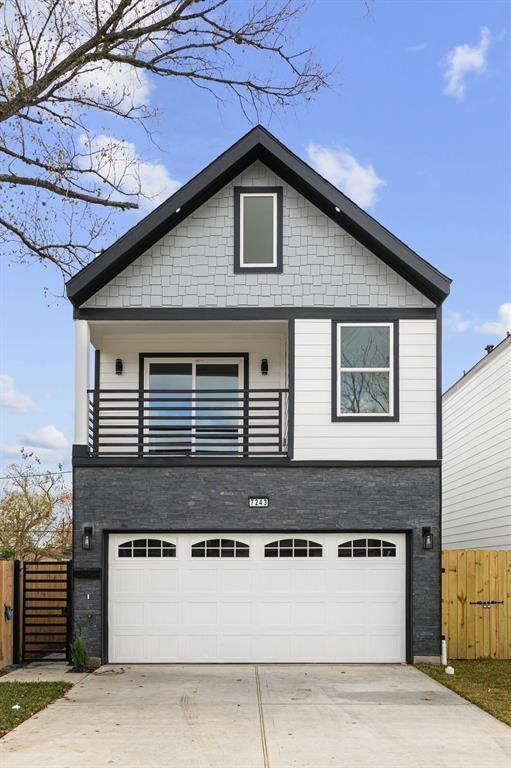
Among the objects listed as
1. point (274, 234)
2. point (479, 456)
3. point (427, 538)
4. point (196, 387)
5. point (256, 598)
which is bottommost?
point (256, 598)

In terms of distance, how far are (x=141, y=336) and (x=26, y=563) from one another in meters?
4.38

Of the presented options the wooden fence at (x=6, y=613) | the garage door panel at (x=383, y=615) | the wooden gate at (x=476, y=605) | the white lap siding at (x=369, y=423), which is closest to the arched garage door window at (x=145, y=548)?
the wooden fence at (x=6, y=613)

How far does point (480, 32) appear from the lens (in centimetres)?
1770

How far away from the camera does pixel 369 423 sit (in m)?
14.8

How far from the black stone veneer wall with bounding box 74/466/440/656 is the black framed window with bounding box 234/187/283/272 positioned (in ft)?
11.2

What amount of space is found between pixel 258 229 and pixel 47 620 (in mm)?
7829


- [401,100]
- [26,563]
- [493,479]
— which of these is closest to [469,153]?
[401,100]

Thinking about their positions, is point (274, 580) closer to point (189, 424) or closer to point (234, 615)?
point (234, 615)

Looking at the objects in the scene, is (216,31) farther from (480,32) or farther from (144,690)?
(144,690)

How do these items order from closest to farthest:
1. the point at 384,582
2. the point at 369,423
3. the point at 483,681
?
the point at 483,681, the point at 384,582, the point at 369,423

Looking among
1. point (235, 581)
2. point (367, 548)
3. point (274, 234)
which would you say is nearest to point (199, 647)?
point (235, 581)

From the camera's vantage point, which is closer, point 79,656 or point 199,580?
point 79,656

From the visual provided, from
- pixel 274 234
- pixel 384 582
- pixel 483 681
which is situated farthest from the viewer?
pixel 274 234

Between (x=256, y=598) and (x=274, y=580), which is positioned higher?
(x=274, y=580)
